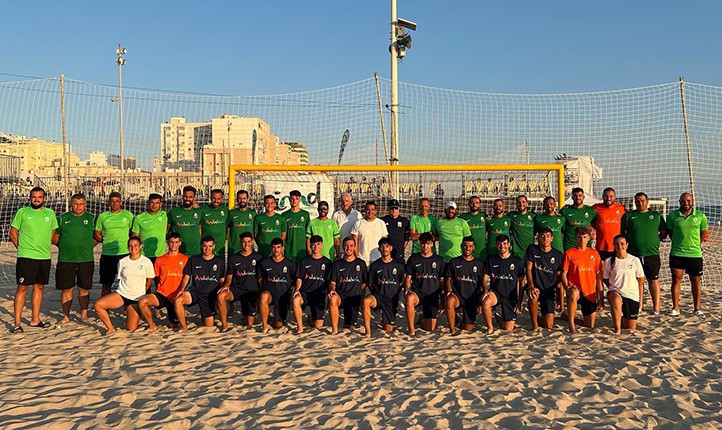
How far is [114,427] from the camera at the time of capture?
3008mm

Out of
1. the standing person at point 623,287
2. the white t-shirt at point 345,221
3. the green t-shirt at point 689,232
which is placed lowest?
the standing person at point 623,287

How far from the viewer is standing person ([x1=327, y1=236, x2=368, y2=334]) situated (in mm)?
5473

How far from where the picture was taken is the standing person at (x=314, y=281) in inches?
217

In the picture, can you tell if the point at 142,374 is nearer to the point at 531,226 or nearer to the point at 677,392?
the point at 677,392

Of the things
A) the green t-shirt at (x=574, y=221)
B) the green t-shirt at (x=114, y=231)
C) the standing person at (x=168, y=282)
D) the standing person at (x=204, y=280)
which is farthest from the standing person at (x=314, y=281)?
the green t-shirt at (x=574, y=221)

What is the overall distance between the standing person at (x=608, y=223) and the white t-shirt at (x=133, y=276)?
201 inches

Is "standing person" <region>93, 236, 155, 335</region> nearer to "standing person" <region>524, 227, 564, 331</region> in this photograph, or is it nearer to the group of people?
the group of people

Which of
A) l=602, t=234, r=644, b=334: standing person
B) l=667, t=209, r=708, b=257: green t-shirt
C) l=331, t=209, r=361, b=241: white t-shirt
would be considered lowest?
l=602, t=234, r=644, b=334: standing person

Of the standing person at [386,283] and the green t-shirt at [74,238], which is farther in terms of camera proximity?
the green t-shirt at [74,238]

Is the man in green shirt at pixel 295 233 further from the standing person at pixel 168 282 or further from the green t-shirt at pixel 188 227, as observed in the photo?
the standing person at pixel 168 282

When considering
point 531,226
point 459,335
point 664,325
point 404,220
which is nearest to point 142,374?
point 459,335

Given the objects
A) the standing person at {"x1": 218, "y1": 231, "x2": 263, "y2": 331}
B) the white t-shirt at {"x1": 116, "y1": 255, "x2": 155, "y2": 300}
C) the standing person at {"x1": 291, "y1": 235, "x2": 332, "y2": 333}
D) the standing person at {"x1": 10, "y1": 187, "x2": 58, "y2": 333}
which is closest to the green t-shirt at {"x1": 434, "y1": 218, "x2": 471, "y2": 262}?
the standing person at {"x1": 291, "y1": 235, "x2": 332, "y2": 333}

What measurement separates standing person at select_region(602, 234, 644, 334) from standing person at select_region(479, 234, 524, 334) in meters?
0.92

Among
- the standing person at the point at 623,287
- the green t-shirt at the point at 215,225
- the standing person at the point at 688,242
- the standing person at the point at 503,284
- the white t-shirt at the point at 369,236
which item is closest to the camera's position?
the standing person at the point at 623,287
